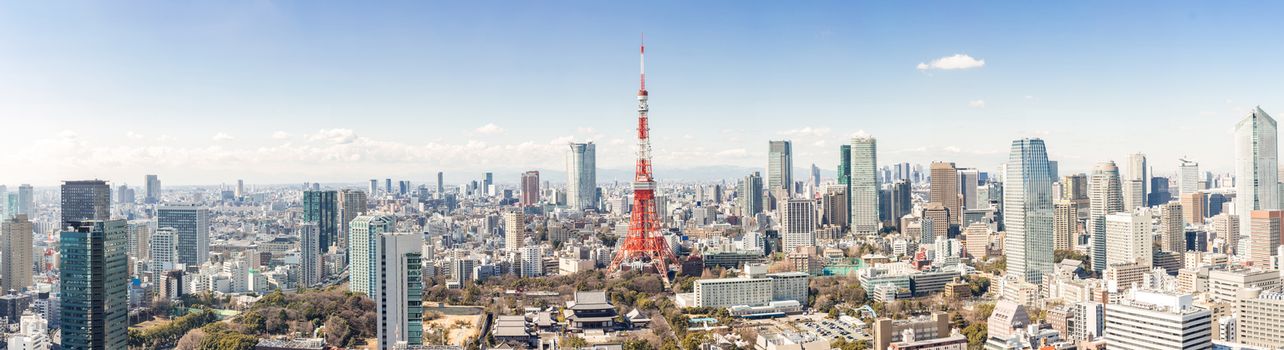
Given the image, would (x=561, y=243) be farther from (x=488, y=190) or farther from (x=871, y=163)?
(x=488, y=190)

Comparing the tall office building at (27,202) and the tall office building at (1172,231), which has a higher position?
the tall office building at (27,202)

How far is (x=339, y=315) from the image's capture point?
1088 cm

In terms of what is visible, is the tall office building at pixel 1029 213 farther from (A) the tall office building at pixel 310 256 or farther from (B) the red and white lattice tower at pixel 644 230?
(A) the tall office building at pixel 310 256

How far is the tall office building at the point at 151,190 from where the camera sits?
2239 centimetres

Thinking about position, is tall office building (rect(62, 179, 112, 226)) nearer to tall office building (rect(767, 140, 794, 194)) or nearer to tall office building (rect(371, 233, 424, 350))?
Answer: tall office building (rect(371, 233, 424, 350))

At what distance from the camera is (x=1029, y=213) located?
15.1m

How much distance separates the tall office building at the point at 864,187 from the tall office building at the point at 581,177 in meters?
10.6

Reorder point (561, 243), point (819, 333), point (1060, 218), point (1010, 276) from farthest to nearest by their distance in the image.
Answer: point (561, 243) < point (1060, 218) < point (1010, 276) < point (819, 333)

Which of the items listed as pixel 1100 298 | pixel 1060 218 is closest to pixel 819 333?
pixel 1100 298

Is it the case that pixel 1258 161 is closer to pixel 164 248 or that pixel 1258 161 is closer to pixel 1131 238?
pixel 1131 238

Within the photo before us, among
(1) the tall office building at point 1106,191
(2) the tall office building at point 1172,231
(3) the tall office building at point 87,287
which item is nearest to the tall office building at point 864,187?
(1) the tall office building at point 1106,191

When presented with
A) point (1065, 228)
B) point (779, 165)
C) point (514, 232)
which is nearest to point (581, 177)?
point (779, 165)

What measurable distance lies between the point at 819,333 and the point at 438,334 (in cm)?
400

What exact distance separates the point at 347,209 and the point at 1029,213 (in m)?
13.6
